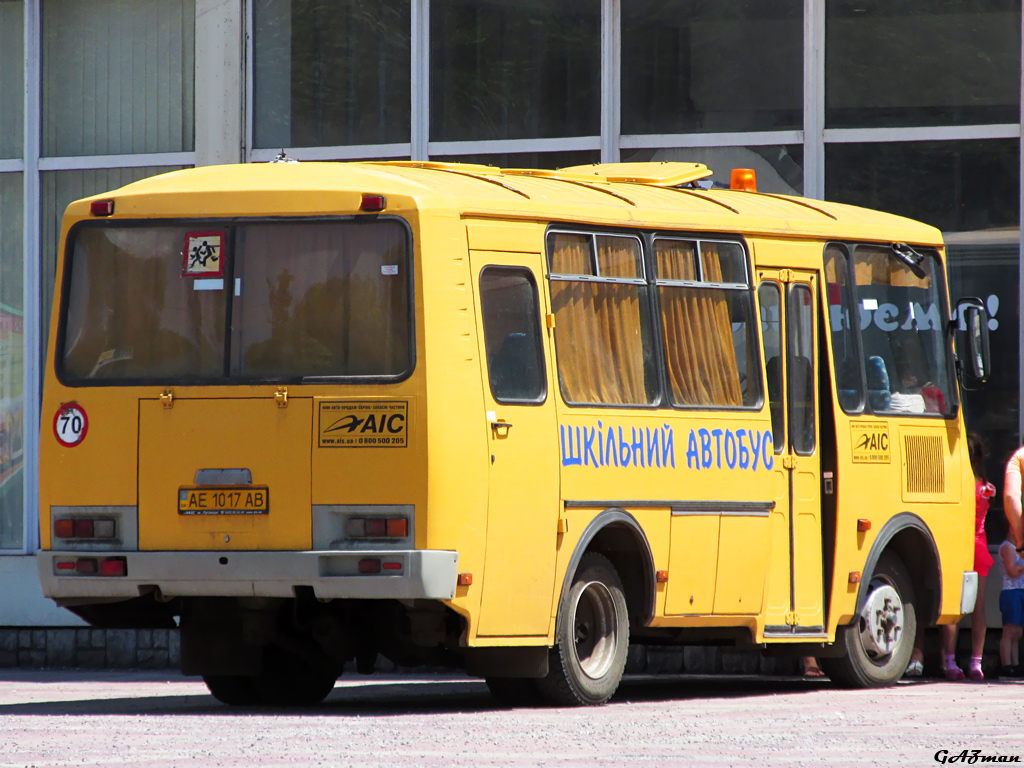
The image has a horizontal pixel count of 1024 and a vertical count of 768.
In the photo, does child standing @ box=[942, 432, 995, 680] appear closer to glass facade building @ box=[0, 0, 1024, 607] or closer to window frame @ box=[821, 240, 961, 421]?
window frame @ box=[821, 240, 961, 421]

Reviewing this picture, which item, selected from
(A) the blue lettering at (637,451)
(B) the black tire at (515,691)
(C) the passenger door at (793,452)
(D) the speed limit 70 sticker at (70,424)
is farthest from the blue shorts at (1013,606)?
(D) the speed limit 70 sticker at (70,424)

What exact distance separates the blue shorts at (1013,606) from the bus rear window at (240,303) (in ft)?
19.5

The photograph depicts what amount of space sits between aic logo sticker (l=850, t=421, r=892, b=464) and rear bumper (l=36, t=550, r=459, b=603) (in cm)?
357

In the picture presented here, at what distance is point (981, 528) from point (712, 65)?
4.29 meters

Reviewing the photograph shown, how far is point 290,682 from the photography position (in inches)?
439

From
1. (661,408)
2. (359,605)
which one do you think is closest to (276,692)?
(359,605)

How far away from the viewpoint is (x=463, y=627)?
10031 mm

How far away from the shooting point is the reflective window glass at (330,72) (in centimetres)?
1644

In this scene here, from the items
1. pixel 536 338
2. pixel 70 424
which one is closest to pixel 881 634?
pixel 536 338

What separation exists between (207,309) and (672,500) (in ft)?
9.28

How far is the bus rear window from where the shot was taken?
1001 centimetres

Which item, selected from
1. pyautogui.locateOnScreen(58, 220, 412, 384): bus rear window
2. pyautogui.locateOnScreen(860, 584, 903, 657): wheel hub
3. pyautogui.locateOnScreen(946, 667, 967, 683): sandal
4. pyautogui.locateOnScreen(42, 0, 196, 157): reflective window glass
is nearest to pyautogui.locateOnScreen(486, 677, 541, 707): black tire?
pyautogui.locateOnScreen(58, 220, 412, 384): bus rear window

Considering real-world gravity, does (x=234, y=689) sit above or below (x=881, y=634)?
below

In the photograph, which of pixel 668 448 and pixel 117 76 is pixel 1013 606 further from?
pixel 117 76
